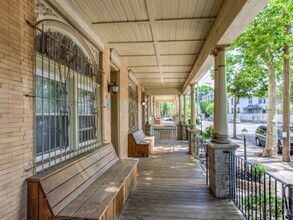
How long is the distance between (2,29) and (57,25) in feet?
3.81

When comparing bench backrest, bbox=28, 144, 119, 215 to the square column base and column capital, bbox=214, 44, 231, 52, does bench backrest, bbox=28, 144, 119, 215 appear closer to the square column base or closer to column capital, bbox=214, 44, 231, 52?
the square column base

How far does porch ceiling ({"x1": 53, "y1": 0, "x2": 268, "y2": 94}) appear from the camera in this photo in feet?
10.5

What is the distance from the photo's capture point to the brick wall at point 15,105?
2.04m

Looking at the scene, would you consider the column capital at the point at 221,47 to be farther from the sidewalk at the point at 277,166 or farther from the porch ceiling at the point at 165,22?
the sidewalk at the point at 277,166

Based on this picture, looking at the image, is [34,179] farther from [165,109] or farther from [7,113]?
[165,109]

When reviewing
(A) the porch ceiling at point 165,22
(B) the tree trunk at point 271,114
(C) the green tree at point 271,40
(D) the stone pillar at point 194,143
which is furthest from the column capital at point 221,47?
(B) the tree trunk at point 271,114

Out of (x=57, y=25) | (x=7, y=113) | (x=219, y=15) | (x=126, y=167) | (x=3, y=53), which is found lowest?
(x=126, y=167)

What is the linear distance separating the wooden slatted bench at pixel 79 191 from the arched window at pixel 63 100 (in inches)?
8.6

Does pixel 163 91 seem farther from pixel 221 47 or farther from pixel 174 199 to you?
pixel 174 199

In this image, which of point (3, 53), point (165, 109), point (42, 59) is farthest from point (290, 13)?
point (165, 109)

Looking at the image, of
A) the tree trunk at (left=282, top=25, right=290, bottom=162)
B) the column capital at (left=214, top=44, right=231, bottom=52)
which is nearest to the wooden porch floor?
the column capital at (left=214, top=44, right=231, bottom=52)

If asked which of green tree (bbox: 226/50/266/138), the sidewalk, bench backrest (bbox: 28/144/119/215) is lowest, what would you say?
the sidewalk

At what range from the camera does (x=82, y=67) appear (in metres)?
4.08

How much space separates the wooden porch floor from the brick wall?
1606mm
